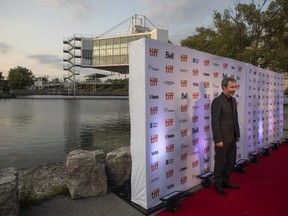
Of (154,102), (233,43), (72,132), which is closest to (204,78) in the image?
(154,102)

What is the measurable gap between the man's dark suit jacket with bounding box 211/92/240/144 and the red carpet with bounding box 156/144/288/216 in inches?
41.8

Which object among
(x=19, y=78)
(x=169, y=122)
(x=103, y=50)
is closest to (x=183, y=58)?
(x=169, y=122)

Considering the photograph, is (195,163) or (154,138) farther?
(195,163)

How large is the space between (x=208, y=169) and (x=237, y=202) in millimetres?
1442

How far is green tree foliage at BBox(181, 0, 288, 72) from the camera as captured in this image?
46.2 ft

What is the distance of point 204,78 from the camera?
19.6 ft

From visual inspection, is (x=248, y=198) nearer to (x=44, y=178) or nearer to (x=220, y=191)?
(x=220, y=191)

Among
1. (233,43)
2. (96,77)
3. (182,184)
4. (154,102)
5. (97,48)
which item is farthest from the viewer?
(96,77)

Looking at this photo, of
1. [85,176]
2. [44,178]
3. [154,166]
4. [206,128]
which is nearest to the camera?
[154,166]

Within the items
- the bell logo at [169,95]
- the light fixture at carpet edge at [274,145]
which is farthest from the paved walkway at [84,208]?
the light fixture at carpet edge at [274,145]

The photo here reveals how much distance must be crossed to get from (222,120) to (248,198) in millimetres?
1515

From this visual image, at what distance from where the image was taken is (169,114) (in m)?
4.99

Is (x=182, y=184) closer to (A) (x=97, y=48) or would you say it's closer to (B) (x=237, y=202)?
(B) (x=237, y=202)

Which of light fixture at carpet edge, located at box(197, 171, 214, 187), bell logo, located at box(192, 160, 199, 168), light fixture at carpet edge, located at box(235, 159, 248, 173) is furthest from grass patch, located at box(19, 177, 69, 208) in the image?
light fixture at carpet edge, located at box(235, 159, 248, 173)
